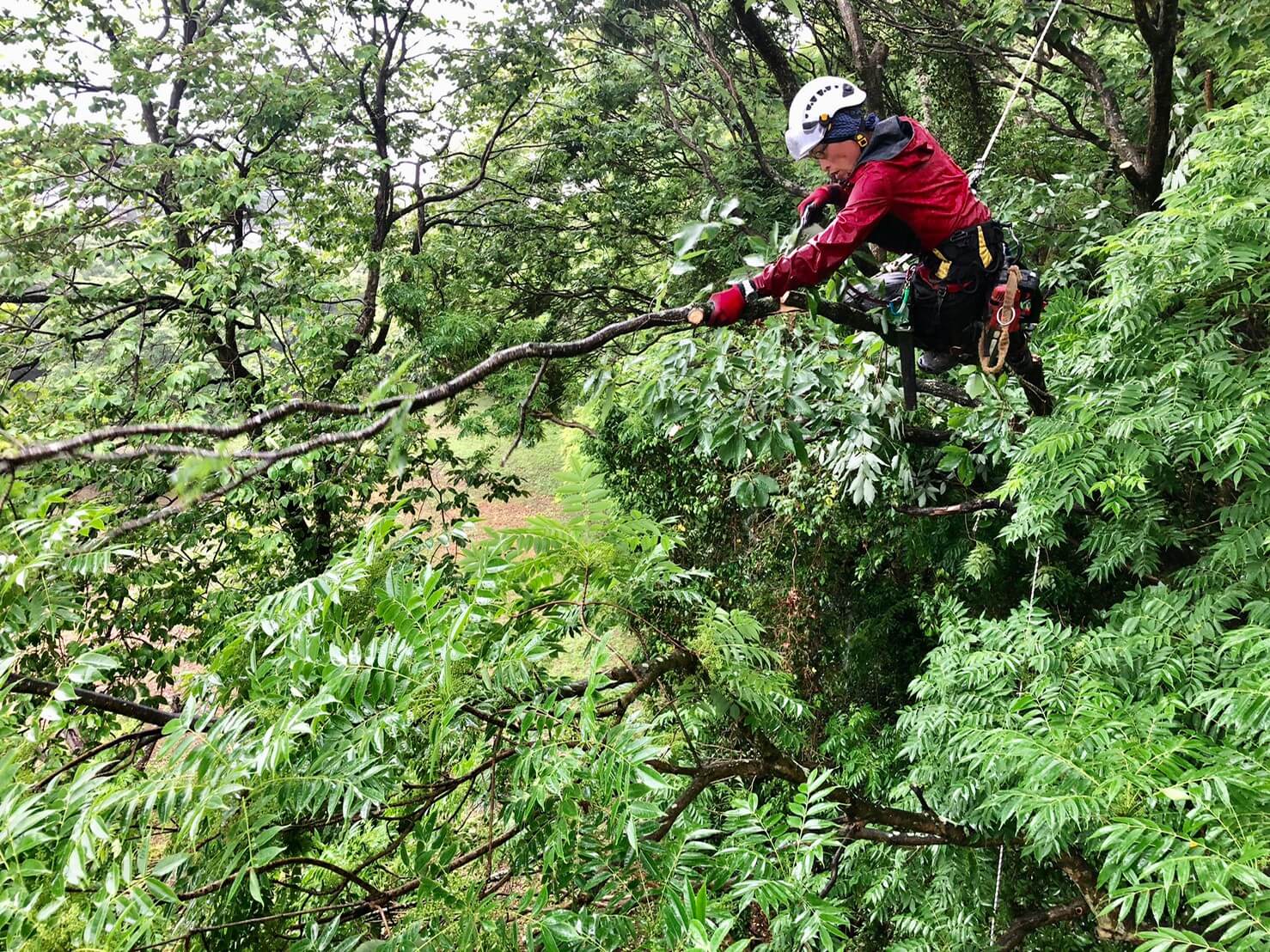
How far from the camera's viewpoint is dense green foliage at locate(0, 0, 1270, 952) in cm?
150

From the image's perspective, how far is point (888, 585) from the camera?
566 centimetres

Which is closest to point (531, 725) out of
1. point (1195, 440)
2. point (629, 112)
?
point (1195, 440)

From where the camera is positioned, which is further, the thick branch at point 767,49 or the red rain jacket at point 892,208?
the thick branch at point 767,49

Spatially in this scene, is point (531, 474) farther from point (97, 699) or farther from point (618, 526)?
point (97, 699)

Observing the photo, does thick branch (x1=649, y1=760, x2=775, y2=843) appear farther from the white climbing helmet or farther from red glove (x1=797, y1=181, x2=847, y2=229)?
the white climbing helmet

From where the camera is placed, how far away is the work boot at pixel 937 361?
Answer: 3.05 meters

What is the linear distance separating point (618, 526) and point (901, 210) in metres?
1.38

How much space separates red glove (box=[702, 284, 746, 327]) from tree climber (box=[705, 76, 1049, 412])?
0.08m

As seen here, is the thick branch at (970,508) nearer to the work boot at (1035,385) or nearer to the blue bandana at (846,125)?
the work boot at (1035,385)

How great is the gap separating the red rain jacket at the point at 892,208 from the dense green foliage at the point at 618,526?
0.26 m

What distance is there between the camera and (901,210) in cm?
231

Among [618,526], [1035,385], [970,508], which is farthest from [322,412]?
[970,508]

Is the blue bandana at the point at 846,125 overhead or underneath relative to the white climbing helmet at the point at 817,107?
underneath

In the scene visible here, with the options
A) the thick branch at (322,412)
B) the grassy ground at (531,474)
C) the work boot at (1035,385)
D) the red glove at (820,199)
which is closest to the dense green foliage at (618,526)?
the thick branch at (322,412)
